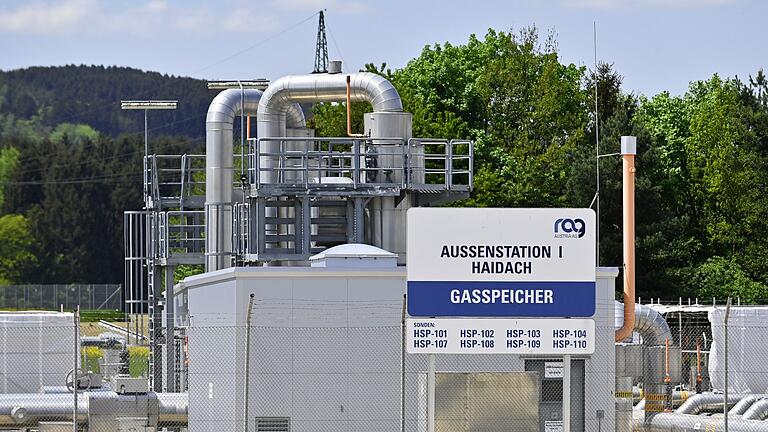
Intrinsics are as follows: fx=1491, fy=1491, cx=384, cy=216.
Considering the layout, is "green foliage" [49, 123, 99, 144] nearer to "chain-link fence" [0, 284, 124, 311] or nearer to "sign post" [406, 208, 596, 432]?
"chain-link fence" [0, 284, 124, 311]

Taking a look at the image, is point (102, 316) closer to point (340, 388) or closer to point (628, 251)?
point (628, 251)

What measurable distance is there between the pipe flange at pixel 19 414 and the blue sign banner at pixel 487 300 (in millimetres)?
10032

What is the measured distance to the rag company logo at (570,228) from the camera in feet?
62.3

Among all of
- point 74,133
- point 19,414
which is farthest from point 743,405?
point 74,133

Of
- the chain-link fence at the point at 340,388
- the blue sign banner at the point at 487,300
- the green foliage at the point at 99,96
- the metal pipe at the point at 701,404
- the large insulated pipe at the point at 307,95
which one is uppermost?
the green foliage at the point at 99,96

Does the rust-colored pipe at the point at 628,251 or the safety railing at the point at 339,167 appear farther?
the safety railing at the point at 339,167

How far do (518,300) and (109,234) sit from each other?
110 m

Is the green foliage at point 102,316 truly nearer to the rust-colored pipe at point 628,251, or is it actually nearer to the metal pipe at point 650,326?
the metal pipe at point 650,326

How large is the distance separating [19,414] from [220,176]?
31.8 feet

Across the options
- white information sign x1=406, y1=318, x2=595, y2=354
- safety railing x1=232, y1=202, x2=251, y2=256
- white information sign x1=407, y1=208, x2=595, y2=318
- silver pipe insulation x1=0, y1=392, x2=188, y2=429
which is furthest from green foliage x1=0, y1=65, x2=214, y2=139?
white information sign x1=406, y1=318, x2=595, y2=354

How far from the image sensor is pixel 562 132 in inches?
2788

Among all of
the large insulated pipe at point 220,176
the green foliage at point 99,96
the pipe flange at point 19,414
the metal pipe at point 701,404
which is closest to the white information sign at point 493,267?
the pipe flange at point 19,414

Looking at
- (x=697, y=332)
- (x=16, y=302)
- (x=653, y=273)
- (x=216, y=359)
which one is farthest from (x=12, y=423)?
(x=16, y=302)

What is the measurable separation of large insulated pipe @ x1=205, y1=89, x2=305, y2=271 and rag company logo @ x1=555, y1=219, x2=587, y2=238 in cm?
1537
